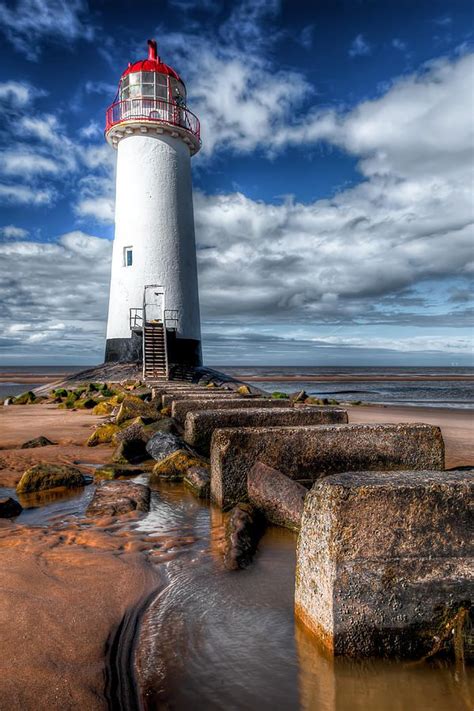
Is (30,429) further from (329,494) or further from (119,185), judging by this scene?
(119,185)

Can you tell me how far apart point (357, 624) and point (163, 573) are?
138 cm

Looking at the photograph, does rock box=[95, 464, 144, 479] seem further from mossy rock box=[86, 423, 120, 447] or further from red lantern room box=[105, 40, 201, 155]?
red lantern room box=[105, 40, 201, 155]

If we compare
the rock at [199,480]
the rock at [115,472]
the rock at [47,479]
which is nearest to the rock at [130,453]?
the rock at [115,472]

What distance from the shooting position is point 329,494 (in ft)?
7.43

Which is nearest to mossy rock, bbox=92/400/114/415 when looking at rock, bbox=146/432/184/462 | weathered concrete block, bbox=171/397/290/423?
weathered concrete block, bbox=171/397/290/423

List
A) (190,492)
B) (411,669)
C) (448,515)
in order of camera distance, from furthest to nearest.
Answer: (190,492) < (448,515) < (411,669)

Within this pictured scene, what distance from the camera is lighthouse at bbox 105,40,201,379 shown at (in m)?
19.5

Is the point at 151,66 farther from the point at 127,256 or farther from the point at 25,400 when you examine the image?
the point at 25,400

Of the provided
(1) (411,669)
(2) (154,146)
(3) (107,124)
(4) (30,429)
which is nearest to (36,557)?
(1) (411,669)

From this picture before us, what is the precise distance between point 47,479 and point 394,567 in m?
3.93

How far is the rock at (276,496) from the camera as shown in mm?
3898

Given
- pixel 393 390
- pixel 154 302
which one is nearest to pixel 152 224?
pixel 154 302

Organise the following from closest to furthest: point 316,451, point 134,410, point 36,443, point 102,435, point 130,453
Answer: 1. point 316,451
2. point 130,453
3. point 36,443
4. point 102,435
5. point 134,410

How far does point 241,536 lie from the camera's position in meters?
3.56
